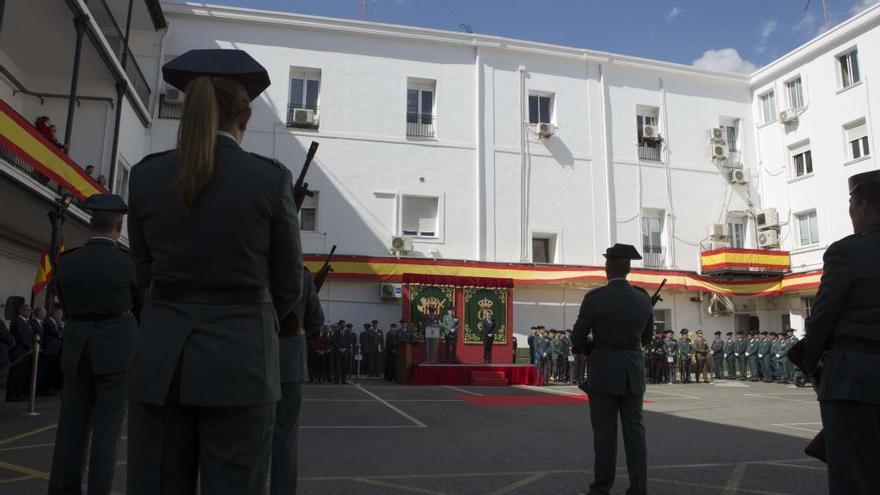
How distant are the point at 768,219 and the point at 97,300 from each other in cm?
2480

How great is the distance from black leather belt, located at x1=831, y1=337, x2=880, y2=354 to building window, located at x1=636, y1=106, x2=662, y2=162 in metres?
21.5

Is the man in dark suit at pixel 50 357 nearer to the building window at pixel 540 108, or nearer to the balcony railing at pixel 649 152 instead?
the building window at pixel 540 108

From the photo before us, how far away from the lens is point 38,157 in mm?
9570

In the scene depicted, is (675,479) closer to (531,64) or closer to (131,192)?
(131,192)

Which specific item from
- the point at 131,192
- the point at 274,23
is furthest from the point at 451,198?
the point at 131,192

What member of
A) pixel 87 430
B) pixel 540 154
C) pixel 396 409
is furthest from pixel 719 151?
pixel 87 430

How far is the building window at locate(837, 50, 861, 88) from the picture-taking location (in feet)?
70.7

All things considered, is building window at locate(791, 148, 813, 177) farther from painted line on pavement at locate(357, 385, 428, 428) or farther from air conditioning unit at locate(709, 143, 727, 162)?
painted line on pavement at locate(357, 385, 428, 428)

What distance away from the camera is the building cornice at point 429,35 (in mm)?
20281

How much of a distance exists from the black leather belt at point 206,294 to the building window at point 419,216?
1867cm

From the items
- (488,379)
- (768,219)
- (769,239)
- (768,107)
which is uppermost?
(768,107)

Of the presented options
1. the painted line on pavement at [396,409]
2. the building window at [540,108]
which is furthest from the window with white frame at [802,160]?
the painted line on pavement at [396,409]

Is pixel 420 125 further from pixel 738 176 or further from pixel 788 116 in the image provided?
pixel 788 116

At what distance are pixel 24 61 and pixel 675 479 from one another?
17.6m
